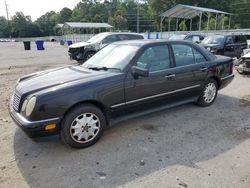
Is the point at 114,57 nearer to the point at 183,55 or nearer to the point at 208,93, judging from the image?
the point at 183,55

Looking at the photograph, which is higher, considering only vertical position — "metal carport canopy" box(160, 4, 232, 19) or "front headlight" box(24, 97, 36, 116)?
"metal carport canopy" box(160, 4, 232, 19)

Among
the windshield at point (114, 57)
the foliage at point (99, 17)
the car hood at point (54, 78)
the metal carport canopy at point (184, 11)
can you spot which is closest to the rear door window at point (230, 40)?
the windshield at point (114, 57)

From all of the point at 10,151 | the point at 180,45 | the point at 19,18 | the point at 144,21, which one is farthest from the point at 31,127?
the point at 19,18

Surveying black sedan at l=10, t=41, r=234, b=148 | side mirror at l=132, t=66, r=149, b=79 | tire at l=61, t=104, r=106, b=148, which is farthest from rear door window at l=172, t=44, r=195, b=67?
tire at l=61, t=104, r=106, b=148

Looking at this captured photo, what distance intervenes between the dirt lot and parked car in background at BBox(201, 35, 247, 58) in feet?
28.0

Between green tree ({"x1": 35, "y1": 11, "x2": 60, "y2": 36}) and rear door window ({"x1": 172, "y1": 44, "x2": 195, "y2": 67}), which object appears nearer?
rear door window ({"x1": 172, "y1": 44, "x2": 195, "y2": 67})

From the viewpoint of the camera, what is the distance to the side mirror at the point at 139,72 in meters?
3.74

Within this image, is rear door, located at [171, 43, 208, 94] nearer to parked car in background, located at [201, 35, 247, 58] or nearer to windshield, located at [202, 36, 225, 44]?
parked car in background, located at [201, 35, 247, 58]

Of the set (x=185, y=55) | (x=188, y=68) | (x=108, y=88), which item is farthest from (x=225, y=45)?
(x=108, y=88)

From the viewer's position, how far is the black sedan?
10.7 ft

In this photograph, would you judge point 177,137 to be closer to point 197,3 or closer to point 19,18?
point 197,3

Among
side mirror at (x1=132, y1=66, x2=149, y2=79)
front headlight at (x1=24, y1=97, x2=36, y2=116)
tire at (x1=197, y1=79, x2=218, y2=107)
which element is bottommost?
tire at (x1=197, y1=79, x2=218, y2=107)

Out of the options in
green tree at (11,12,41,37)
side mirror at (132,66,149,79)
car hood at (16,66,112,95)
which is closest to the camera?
car hood at (16,66,112,95)

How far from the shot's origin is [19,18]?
90.4m
